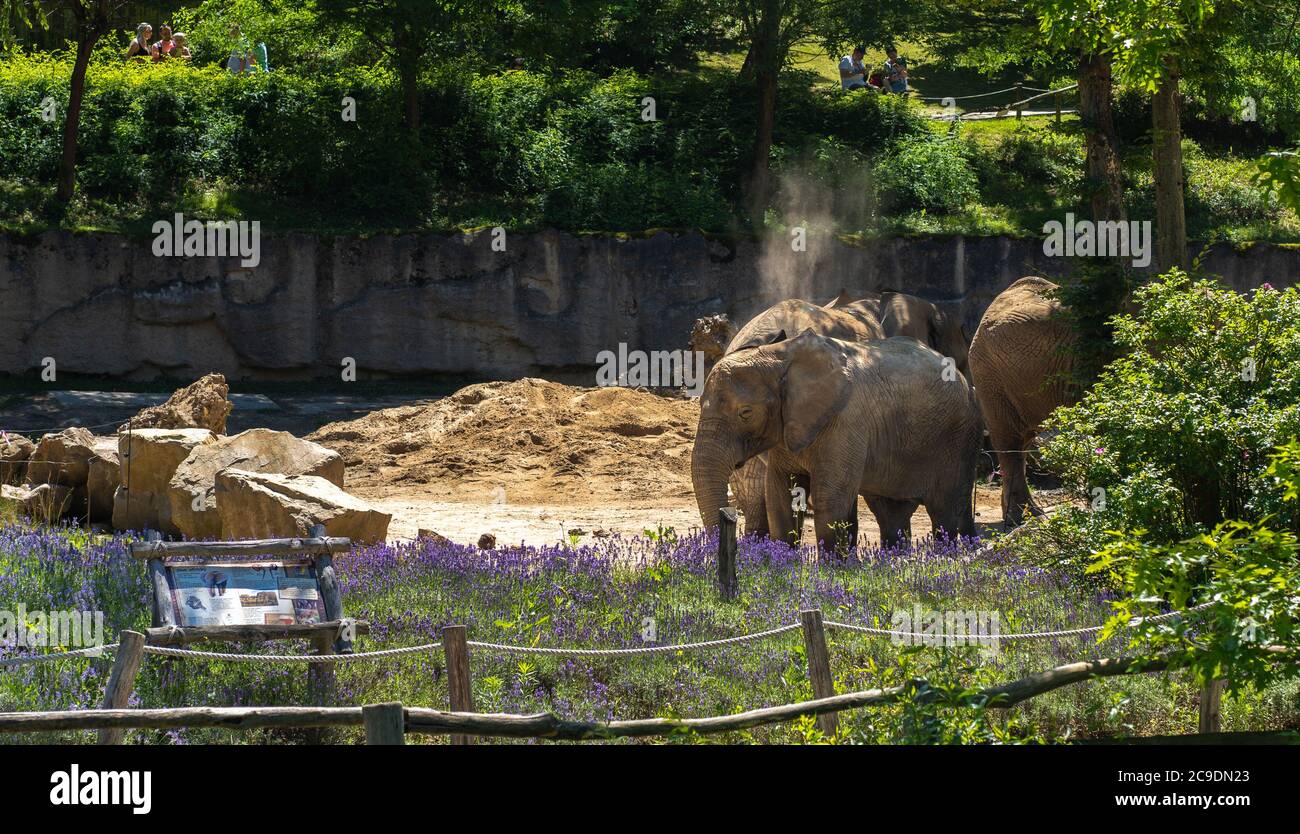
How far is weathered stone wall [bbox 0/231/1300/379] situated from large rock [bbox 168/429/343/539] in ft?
37.8

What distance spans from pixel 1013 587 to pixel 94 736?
20.6 ft

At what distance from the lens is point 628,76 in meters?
33.1

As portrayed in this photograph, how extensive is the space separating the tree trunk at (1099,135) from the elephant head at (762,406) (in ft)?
21.6

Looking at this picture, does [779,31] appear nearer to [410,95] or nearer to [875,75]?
A: [875,75]

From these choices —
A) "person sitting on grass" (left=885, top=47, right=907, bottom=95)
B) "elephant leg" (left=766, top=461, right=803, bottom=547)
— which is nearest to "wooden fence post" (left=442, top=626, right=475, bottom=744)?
"elephant leg" (left=766, top=461, right=803, bottom=547)

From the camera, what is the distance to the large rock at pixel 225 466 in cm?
1431

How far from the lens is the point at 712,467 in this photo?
556 inches

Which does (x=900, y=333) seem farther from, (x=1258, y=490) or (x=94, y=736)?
(x=94, y=736)

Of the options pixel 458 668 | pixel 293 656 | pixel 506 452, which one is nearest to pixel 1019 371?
pixel 506 452

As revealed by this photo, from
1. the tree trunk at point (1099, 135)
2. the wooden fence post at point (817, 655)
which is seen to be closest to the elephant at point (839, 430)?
the wooden fence post at point (817, 655)

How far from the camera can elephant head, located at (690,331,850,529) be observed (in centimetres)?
1411

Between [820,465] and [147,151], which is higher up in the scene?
[147,151]

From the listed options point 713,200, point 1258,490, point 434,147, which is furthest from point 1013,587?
point 434,147

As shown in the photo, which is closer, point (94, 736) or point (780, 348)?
point (94, 736)
